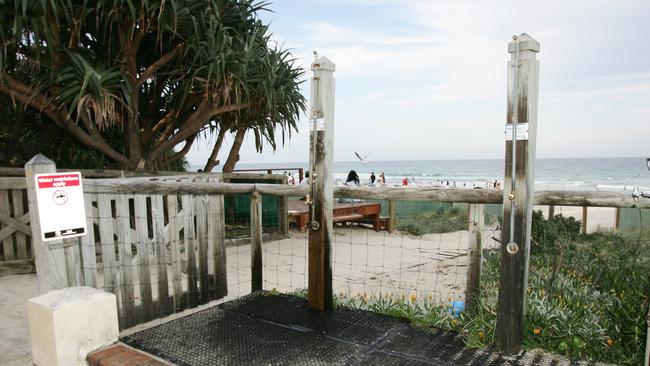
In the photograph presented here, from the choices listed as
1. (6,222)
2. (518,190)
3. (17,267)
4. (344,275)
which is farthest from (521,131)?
(17,267)

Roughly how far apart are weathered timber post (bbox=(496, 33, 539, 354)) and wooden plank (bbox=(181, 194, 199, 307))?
2513 mm

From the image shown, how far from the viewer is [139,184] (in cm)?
306

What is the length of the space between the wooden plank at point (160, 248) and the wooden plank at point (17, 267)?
289 centimetres

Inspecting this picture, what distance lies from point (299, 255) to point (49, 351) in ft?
18.2

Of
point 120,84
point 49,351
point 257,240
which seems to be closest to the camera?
point 49,351

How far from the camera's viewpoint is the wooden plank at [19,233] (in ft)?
16.8

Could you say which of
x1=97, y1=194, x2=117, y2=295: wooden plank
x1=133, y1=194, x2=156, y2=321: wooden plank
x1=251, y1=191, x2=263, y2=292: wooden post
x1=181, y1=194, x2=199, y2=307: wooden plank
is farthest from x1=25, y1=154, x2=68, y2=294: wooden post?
x1=251, y1=191, x2=263, y2=292: wooden post

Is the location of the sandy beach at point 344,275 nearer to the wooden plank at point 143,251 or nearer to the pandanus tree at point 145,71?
the wooden plank at point 143,251

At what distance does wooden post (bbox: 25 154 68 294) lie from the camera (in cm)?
239

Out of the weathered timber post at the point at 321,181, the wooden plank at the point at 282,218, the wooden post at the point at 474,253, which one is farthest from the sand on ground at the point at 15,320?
the wooden plank at the point at 282,218

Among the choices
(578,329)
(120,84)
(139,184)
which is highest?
(120,84)

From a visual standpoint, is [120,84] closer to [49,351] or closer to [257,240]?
[257,240]

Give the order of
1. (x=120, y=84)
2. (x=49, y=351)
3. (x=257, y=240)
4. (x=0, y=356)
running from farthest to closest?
(x=120, y=84) < (x=257, y=240) < (x=0, y=356) < (x=49, y=351)

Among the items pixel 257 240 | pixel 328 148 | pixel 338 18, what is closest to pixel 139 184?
pixel 257 240
